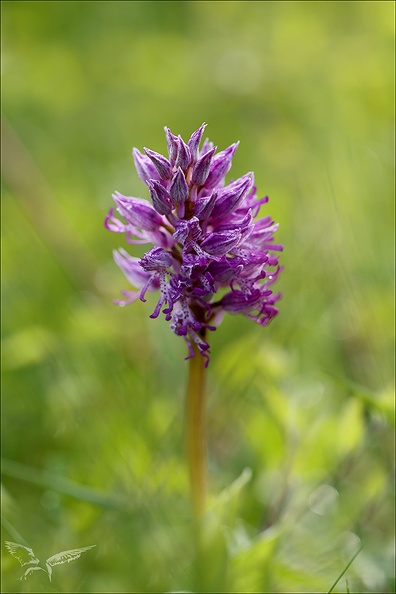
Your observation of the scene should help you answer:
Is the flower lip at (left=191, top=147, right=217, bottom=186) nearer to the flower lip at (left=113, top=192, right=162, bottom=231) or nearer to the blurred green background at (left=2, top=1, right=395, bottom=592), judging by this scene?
the flower lip at (left=113, top=192, right=162, bottom=231)

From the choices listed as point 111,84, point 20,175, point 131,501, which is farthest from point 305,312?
point 111,84

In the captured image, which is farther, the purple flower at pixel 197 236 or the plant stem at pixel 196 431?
the plant stem at pixel 196 431

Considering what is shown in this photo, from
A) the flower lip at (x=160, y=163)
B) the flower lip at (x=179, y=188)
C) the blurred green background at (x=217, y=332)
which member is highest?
the flower lip at (x=160, y=163)

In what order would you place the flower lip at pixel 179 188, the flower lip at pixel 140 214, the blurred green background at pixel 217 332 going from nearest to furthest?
the flower lip at pixel 179 188
the flower lip at pixel 140 214
the blurred green background at pixel 217 332

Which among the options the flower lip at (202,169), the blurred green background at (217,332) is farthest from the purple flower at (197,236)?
the blurred green background at (217,332)

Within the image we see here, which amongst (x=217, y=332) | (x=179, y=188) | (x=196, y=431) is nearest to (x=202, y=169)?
(x=179, y=188)

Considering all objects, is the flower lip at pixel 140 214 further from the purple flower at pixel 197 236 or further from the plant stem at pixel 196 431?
the plant stem at pixel 196 431

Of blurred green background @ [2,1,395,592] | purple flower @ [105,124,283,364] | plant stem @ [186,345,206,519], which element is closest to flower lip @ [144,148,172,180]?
purple flower @ [105,124,283,364]

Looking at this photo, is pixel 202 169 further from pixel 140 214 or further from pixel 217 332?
pixel 217 332
